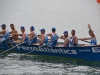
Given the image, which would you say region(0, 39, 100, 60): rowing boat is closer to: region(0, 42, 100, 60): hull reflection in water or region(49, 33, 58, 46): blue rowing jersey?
region(0, 42, 100, 60): hull reflection in water

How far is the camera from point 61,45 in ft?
92.6

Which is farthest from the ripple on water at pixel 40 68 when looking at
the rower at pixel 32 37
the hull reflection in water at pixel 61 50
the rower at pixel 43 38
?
the rower at pixel 32 37

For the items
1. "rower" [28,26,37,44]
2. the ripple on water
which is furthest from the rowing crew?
the ripple on water

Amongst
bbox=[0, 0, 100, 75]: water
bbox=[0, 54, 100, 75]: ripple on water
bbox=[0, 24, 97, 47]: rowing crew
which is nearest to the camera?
bbox=[0, 54, 100, 75]: ripple on water

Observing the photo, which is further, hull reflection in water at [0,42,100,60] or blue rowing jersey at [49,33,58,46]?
blue rowing jersey at [49,33,58,46]

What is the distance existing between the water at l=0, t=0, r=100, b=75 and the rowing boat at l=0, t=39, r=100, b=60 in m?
0.35

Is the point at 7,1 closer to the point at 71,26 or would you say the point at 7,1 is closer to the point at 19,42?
the point at 71,26

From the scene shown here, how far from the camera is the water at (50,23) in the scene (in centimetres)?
2567

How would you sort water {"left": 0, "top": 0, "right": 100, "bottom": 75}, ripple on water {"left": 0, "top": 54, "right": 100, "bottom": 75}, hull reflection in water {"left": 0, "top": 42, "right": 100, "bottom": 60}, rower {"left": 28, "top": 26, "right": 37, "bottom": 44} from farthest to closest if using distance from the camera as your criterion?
rower {"left": 28, "top": 26, "right": 37, "bottom": 44}
hull reflection in water {"left": 0, "top": 42, "right": 100, "bottom": 60}
water {"left": 0, "top": 0, "right": 100, "bottom": 75}
ripple on water {"left": 0, "top": 54, "right": 100, "bottom": 75}

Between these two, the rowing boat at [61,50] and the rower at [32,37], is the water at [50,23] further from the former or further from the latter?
the rower at [32,37]

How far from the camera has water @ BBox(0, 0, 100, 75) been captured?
2567cm

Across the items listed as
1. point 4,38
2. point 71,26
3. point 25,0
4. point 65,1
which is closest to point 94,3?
point 65,1

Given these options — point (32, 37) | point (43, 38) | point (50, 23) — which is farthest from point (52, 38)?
point (50, 23)

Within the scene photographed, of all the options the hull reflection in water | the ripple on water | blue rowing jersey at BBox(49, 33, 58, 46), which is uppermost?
blue rowing jersey at BBox(49, 33, 58, 46)
